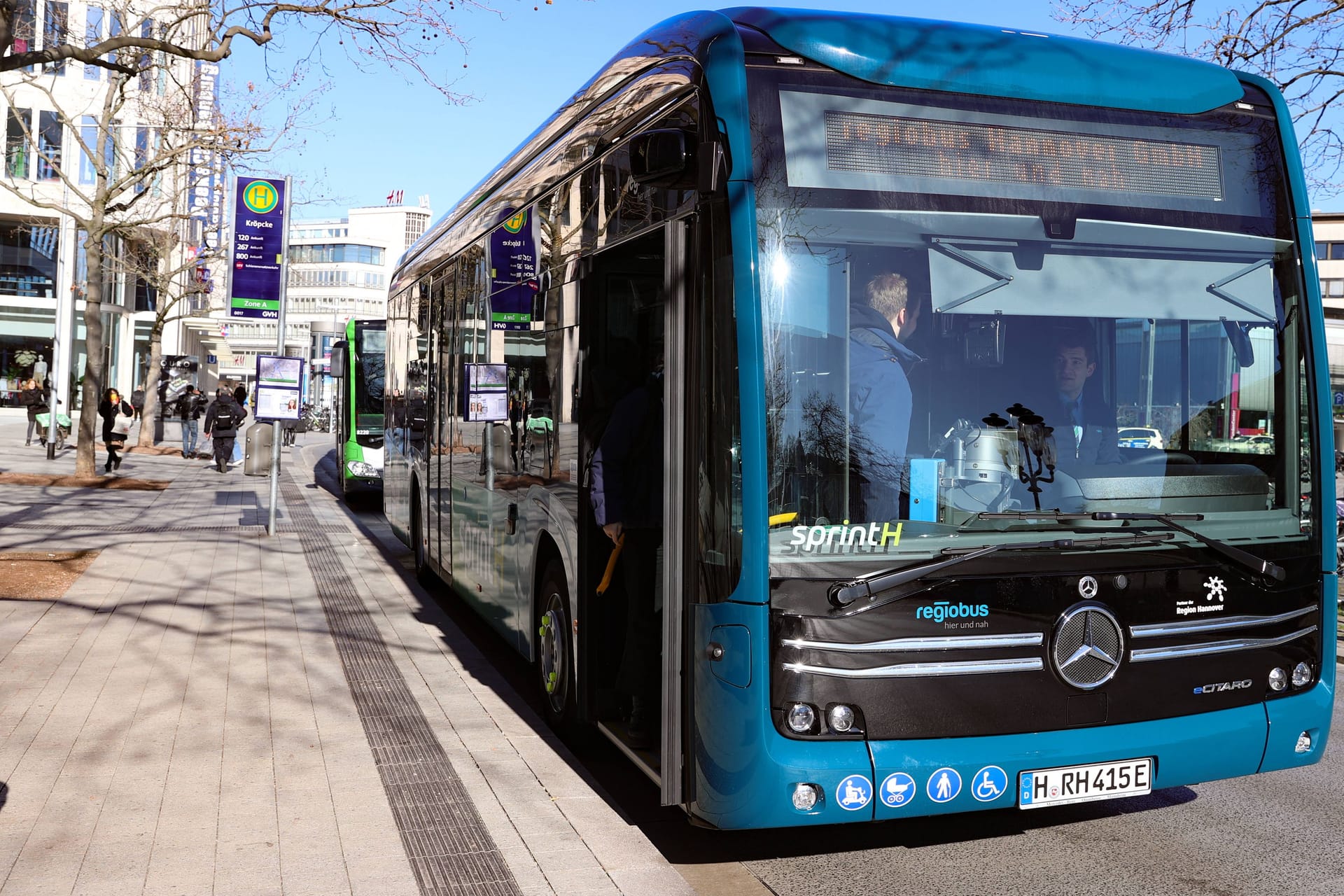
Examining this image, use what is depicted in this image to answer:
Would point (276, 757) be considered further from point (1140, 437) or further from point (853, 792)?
point (1140, 437)

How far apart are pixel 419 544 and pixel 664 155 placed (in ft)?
25.9

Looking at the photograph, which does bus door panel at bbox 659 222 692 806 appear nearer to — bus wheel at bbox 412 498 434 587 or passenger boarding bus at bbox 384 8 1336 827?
passenger boarding bus at bbox 384 8 1336 827

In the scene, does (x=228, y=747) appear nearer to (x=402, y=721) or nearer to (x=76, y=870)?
(x=402, y=721)

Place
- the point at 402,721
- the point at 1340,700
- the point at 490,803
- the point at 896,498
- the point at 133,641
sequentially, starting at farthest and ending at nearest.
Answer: the point at 133,641 → the point at 1340,700 → the point at 402,721 → the point at 490,803 → the point at 896,498

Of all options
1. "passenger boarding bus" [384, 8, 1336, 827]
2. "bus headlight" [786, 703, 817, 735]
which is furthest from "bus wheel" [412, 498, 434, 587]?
"bus headlight" [786, 703, 817, 735]

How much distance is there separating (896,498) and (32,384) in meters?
34.8

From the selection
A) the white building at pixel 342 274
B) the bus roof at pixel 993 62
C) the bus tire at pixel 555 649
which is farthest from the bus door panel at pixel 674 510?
the white building at pixel 342 274

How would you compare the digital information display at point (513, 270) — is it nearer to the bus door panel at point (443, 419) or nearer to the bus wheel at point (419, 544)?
the bus door panel at point (443, 419)

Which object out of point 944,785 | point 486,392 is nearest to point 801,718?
point 944,785

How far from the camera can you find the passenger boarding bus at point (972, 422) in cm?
424

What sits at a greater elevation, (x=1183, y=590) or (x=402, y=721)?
(x=1183, y=590)

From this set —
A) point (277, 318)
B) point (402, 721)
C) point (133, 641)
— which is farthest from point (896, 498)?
point (277, 318)

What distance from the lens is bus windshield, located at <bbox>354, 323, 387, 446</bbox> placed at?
2291 cm

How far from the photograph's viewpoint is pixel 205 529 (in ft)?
53.5
